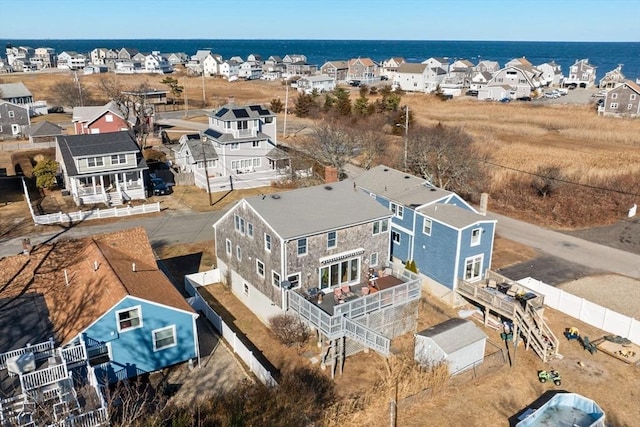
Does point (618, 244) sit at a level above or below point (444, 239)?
below

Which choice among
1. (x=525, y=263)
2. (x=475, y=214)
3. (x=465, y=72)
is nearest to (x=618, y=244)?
(x=525, y=263)

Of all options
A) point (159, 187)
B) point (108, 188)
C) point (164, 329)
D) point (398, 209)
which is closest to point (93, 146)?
point (108, 188)

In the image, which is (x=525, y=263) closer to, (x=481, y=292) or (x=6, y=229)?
(x=481, y=292)

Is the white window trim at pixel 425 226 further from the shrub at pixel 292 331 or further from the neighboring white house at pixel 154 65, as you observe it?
the neighboring white house at pixel 154 65

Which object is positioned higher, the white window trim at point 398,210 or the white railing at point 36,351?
the white window trim at point 398,210

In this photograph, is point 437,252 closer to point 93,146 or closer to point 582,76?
point 93,146

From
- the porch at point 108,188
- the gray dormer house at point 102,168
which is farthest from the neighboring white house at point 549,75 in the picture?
the gray dormer house at point 102,168
